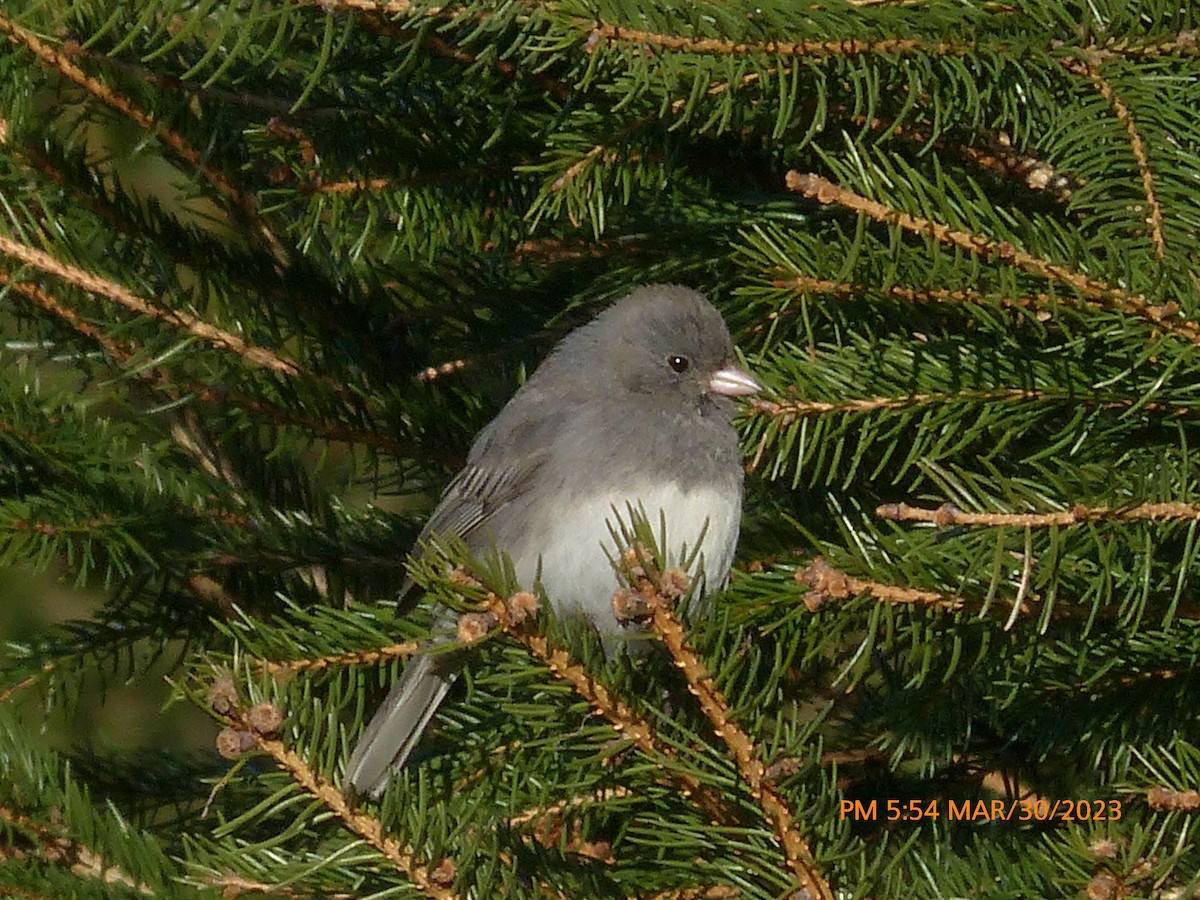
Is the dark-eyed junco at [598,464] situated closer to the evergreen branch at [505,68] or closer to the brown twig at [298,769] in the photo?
the evergreen branch at [505,68]

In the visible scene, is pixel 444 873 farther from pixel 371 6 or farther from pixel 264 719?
pixel 371 6

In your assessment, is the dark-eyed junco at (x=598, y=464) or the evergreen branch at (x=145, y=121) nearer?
the evergreen branch at (x=145, y=121)

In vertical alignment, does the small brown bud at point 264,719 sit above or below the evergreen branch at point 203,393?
below

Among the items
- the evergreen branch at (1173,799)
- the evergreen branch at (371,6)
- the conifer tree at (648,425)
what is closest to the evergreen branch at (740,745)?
the conifer tree at (648,425)

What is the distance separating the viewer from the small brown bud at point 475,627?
58.2 inches

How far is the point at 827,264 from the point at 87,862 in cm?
113

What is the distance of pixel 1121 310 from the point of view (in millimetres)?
1611

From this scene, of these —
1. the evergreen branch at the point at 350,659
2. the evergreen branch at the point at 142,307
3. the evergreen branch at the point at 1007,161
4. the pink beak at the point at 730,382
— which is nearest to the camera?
the evergreen branch at the point at 350,659

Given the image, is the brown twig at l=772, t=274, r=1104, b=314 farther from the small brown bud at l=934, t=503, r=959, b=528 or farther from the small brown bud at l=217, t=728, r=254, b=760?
the small brown bud at l=217, t=728, r=254, b=760

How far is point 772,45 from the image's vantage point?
1.73m

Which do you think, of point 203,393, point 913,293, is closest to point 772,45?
point 913,293

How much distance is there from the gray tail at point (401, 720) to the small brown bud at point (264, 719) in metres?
0.95

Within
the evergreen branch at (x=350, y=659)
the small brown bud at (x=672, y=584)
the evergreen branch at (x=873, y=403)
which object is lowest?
the evergreen branch at (x=350, y=659)
